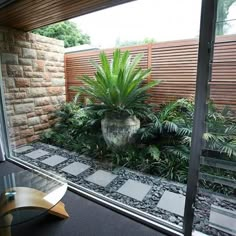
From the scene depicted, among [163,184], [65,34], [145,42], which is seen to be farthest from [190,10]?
[65,34]

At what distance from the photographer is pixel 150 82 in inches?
97.0

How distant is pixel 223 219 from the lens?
45.9 inches

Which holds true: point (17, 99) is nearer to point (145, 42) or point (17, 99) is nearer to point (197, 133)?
point (145, 42)

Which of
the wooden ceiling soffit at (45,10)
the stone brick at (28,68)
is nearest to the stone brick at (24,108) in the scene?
the stone brick at (28,68)

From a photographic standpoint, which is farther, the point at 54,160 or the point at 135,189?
the point at 54,160

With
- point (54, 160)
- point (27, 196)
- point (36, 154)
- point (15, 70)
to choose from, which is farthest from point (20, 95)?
point (27, 196)

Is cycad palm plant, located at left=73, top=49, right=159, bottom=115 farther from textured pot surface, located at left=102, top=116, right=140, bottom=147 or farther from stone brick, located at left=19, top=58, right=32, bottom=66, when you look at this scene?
stone brick, located at left=19, top=58, right=32, bottom=66

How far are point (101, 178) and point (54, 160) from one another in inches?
32.7

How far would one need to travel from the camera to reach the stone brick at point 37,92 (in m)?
3.11

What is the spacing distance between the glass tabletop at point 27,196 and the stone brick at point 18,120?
144 centimetres

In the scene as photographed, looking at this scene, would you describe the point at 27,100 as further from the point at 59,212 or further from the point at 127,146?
the point at 59,212

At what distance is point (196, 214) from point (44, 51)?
3.22 m

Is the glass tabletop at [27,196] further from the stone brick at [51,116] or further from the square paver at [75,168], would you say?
the stone brick at [51,116]

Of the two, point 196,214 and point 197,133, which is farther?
point 196,214
